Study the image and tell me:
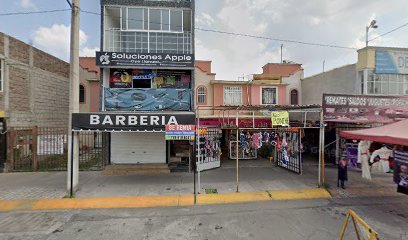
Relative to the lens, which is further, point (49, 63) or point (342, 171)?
point (49, 63)

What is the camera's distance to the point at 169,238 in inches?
219

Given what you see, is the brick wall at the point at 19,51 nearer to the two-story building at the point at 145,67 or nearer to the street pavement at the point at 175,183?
the two-story building at the point at 145,67

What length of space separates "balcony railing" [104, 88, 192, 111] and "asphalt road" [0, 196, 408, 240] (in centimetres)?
559

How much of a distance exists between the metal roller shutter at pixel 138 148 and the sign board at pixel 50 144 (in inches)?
116

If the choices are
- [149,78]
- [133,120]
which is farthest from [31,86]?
[133,120]

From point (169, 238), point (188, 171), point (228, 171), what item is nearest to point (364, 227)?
point (169, 238)

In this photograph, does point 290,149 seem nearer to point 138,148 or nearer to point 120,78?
point 138,148

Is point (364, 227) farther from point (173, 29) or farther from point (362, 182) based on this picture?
point (173, 29)

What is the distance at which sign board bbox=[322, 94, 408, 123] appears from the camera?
9.14 meters

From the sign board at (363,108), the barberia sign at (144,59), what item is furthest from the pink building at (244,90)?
the sign board at (363,108)

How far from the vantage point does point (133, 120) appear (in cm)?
838

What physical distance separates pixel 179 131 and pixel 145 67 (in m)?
4.86

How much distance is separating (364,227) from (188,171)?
8766 millimetres

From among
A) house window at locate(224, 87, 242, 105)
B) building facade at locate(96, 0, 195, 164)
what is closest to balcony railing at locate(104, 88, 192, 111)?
building facade at locate(96, 0, 195, 164)
